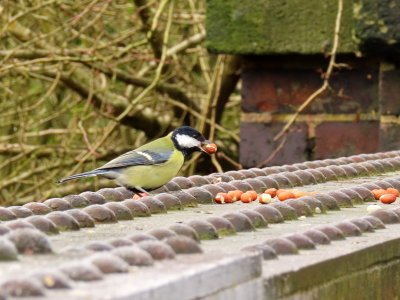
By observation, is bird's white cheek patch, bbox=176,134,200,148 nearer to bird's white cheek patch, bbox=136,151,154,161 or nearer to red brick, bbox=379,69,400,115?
bird's white cheek patch, bbox=136,151,154,161

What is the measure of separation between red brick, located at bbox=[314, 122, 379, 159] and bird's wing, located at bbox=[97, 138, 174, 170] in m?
2.01

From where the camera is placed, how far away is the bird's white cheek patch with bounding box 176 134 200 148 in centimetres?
643

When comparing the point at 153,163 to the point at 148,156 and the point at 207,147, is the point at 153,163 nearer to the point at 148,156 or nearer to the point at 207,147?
the point at 148,156

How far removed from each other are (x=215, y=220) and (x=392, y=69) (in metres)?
4.23

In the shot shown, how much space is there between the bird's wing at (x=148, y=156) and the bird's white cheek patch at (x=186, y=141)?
5cm

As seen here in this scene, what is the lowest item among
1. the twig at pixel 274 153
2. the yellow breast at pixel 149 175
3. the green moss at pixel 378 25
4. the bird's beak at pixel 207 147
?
the twig at pixel 274 153

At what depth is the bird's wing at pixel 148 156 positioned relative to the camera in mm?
6195

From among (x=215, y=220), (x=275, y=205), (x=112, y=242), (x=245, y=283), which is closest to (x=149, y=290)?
(x=245, y=283)

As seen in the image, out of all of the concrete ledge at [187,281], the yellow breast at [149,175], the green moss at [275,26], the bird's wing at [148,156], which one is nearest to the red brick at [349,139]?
the green moss at [275,26]

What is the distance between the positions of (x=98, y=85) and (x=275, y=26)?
2143 millimetres

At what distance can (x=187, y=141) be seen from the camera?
6453 mm

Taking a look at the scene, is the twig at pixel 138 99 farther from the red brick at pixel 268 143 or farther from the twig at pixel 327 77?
the twig at pixel 327 77

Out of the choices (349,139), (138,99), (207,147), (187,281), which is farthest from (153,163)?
(187,281)

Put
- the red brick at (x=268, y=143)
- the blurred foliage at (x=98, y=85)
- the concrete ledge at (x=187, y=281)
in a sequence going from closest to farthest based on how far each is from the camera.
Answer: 1. the concrete ledge at (x=187, y=281)
2. the red brick at (x=268, y=143)
3. the blurred foliage at (x=98, y=85)
